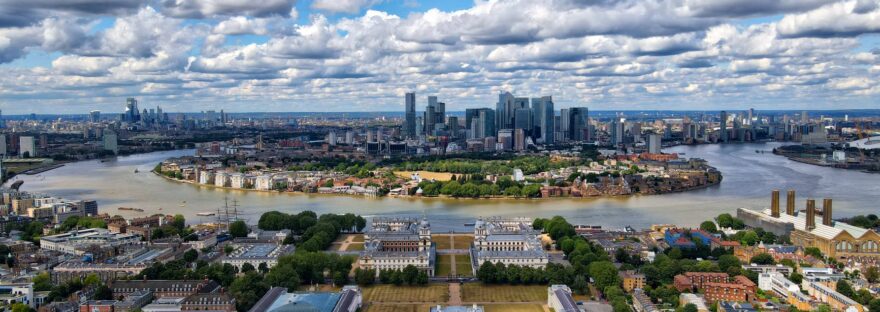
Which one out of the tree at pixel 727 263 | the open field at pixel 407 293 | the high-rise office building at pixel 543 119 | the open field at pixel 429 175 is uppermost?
the high-rise office building at pixel 543 119

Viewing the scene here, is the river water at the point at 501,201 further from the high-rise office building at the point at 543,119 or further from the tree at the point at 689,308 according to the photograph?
the high-rise office building at the point at 543,119

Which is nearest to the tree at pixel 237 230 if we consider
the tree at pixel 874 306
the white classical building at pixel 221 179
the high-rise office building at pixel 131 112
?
the tree at pixel 874 306

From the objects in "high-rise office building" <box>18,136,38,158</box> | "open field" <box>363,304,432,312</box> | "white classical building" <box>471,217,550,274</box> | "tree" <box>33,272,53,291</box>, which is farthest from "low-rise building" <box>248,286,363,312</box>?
"high-rise office building" <box>18,136,38,158</box>

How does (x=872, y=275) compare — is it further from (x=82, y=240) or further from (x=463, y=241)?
(x=82, y=240)

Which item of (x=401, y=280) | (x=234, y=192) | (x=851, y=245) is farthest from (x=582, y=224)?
(x=234, y=192)

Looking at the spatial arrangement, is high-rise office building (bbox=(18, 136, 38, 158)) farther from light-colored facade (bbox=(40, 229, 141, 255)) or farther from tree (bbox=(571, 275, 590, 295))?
tree (bbox=(571, 275, 590, 295))

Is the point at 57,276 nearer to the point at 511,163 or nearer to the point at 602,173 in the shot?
the point at 602,173
